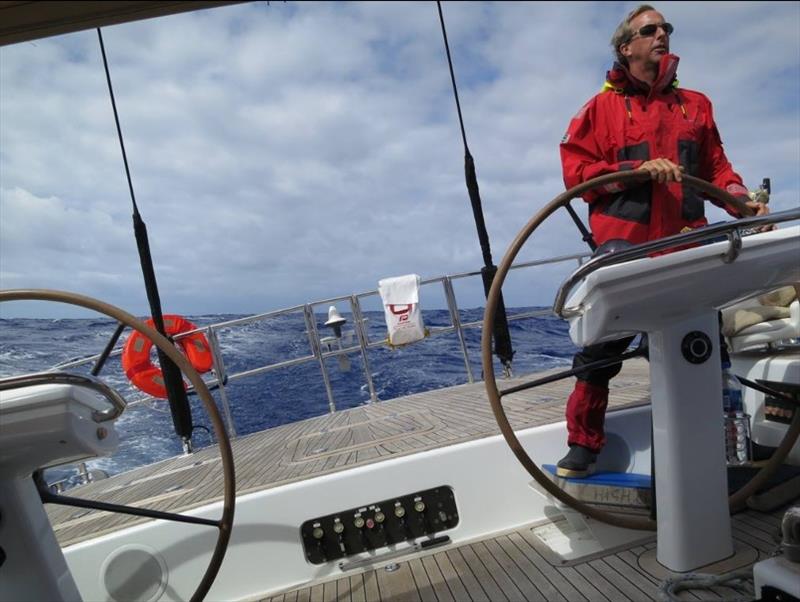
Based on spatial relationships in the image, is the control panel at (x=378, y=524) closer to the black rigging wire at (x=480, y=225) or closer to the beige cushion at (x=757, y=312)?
the beige cushion at (x=757, y=312)

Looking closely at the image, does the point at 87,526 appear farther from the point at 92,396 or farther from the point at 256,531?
the point at 92,396

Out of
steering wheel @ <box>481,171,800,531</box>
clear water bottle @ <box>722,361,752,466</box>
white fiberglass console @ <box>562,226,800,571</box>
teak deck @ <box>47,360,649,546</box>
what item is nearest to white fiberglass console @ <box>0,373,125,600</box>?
teak deck @ <box>47,360,649,546</box>

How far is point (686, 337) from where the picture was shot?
3.44 ft

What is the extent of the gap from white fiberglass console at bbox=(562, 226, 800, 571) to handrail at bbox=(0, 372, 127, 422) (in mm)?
806

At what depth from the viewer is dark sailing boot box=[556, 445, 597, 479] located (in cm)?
140

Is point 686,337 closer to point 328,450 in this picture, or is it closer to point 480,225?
point 328,450

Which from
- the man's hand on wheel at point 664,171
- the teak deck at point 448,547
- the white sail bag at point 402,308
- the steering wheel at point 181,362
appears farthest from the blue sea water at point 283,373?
the man's hand on wheel at point 664,171

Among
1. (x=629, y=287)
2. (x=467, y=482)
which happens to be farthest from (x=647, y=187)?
(x=467, y=482)

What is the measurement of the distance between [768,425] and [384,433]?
4.13ft

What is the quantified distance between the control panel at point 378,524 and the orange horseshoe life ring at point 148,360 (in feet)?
8.30

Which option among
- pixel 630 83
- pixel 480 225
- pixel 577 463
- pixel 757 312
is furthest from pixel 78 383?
pixel 480 225

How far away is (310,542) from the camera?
4.77ft

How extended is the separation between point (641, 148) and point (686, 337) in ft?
1.91

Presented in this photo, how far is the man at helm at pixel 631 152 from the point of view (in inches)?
54.3
